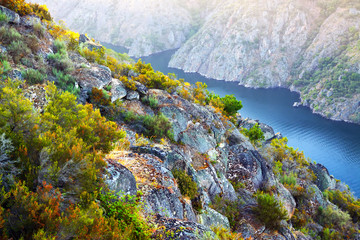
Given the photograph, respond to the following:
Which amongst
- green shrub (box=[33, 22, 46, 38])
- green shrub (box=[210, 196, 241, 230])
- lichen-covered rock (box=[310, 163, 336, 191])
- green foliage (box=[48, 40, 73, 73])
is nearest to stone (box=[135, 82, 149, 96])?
green foliage (box=[48, 40, 73, 73])

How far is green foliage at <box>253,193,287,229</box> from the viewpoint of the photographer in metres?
10.3

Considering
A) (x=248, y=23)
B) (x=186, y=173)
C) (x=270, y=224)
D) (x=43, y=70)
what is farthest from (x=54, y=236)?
(x=248, y=23)

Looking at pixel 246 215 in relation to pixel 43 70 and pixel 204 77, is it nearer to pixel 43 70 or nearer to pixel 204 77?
pixel 43 70

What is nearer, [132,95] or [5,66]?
[5,66]

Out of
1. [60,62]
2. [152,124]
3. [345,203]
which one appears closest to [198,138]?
[152,124]

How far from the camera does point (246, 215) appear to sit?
437 inches

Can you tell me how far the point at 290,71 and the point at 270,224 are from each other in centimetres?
13742

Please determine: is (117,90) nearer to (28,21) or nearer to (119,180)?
(28,21)

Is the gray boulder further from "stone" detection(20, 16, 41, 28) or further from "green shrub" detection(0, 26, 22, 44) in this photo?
"stone" detection(20, 16, 41, 28)

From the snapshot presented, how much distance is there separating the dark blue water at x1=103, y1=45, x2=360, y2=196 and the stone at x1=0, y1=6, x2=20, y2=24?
58.0 m

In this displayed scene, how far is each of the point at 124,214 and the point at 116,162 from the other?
177cm

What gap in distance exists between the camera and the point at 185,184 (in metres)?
8.64

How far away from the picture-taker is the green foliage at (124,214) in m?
4.45

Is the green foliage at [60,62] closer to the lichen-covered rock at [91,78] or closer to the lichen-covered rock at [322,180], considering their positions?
the lichen-covered rock at [91,78]
